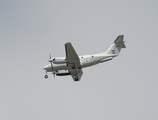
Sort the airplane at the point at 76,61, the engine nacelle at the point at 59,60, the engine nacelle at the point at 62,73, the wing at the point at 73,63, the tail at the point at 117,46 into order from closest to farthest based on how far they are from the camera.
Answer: the wing at the point at 73,63
the airplane at the point at 76,61
the engine nacelle at the point at 59,60
the tail at the point at 117,46
the engine nacelle at the point at 62,73

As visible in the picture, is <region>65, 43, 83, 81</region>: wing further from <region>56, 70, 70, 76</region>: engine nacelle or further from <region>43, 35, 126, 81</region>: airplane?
<region>56, 70, 70, 76</region>: engine nacelle

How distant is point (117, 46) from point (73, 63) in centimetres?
931

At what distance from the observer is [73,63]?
60094 millimetres

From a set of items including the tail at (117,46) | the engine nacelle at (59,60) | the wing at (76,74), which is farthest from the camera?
the wing at (76,74)

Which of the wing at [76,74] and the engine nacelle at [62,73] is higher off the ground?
the engine nacelle at [62,73]

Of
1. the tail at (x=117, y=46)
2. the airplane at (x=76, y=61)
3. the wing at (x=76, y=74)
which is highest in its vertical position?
the tail at (x=117, y=46)

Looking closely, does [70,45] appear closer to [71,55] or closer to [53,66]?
[71,55]

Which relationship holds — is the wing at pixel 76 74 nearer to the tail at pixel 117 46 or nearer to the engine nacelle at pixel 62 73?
the engine nacelle at pixel 62 73

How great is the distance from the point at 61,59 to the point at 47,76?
498 centimetres

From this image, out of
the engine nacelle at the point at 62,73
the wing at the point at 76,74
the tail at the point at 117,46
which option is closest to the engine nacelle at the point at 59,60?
the wing at the point at 76,74

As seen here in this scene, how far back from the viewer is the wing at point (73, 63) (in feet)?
187

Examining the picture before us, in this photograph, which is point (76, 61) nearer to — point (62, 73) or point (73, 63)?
point (73, 63)

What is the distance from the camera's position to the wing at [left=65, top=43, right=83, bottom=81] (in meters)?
56.9

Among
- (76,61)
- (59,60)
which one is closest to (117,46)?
(76,61)
